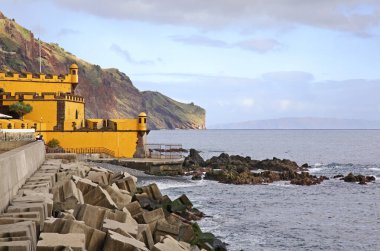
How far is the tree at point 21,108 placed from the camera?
143 ft

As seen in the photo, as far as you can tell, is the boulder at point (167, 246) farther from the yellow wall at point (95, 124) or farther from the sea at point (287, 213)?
the yellow wall at point (95, 124)

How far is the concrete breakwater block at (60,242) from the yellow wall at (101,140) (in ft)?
124

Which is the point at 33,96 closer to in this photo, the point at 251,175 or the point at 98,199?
the point at 251,175

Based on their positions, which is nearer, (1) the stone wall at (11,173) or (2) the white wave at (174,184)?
(1) the stone wall at (11,173)

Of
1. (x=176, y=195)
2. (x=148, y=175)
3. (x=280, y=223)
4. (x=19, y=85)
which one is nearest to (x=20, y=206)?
(x=280, y=223)

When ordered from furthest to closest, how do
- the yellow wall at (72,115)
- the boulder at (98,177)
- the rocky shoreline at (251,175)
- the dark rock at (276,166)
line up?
the dark rock at (276,166) < the rocky shoreline at (251,175) < the yellow wall at (72,115) < the boulder at (98,177)

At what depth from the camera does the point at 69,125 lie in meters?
45.4

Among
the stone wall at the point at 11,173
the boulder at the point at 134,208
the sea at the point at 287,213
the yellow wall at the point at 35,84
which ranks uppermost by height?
the yellow wall at the point at 35,84

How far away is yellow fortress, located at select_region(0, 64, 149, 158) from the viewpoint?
45.1m

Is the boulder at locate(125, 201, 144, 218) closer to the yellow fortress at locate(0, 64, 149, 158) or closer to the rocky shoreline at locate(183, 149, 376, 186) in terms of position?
the yellow fortress at locate(0, 64, 149, 158)

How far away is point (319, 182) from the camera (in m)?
48.0

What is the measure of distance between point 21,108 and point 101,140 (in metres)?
6.61

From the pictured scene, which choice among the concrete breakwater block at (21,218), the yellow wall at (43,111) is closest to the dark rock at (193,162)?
the yellow wall at (43,111)

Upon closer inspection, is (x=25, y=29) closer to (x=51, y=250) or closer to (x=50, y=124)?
(x=50, y=124)
